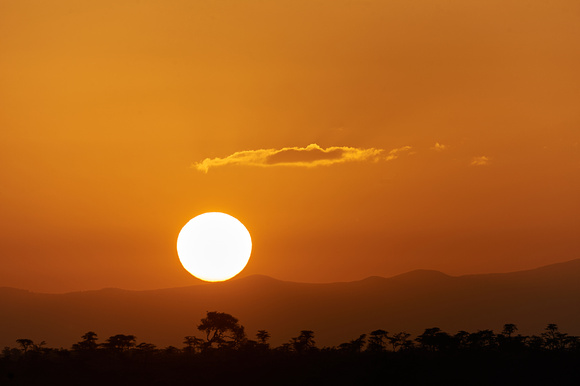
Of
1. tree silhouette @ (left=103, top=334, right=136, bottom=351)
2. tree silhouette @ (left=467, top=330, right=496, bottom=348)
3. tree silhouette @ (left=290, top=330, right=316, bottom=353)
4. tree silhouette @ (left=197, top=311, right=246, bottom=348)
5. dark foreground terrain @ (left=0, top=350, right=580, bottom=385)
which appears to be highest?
tree silhouette @ (left=197, top=311, right=246, bottom=348)

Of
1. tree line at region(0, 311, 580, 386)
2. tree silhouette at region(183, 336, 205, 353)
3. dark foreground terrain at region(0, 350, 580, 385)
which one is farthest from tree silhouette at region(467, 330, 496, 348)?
tree silhouette at region(183, 336, 205, 353)

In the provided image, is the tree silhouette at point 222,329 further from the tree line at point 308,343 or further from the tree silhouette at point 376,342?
the tree silhouette at point 376,342

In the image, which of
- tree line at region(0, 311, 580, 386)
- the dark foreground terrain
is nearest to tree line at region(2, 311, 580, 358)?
tree line at region(0, 311, 580, 386)

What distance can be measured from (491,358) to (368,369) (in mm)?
19398

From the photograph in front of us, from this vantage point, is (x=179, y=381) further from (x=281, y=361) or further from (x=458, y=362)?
(x=458, y=362)

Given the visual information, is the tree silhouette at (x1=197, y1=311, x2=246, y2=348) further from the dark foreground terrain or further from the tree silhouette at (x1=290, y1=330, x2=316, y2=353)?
the dark foreground terrain

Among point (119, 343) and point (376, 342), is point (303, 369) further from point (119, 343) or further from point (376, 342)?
point (119, 343)

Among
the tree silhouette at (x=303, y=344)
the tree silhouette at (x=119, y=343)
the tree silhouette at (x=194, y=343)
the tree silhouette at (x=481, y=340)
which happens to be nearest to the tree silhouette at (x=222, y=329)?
the tree silhouette at (x=194, y=343)

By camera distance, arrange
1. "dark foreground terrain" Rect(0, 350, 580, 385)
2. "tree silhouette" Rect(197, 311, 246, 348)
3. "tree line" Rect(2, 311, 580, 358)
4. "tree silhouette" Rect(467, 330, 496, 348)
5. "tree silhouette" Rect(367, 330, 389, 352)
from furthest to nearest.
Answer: "tree silhouette" Rect(197, 311, 246, 348)
"tree silhouette" Rect(367, 330, 389, 352)
"tree silhouette" Rect(467, 330, 496, 348)
"tree line" Rect(2, 311, 580, 358)
"dark foreground terrain" Rect(0, 350, 580, 385)

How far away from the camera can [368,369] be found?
384 ft

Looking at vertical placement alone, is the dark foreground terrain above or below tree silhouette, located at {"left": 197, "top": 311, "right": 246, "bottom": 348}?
below

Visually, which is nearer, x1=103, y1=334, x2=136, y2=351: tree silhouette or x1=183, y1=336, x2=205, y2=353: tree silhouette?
x1=103, y1=334, x2=136, y2=351: tree silhouette

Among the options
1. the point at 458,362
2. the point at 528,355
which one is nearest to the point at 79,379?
the point at 458,362

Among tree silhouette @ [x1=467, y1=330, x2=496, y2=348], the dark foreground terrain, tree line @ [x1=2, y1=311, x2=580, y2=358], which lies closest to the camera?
the dark foreground terrain
